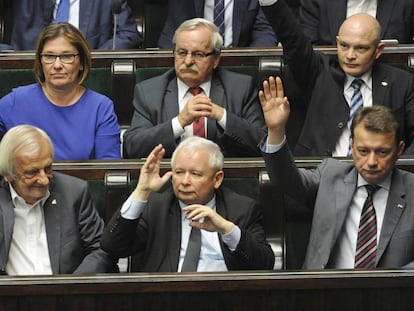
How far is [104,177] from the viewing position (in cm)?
169

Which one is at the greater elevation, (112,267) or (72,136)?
(72,136)

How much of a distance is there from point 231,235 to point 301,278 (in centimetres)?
19

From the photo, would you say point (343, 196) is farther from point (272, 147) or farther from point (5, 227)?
point (5, 227)

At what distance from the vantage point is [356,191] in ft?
5.34

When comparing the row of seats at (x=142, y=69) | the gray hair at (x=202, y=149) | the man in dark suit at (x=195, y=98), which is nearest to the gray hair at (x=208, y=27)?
the man in dark suit at (x=195, y=98)

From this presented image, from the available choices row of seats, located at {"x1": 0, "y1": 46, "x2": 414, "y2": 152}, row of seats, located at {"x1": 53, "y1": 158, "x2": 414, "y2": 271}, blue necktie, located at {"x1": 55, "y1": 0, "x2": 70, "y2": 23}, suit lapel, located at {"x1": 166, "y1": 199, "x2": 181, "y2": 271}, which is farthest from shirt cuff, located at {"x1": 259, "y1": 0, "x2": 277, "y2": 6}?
blue necktie, located at {"x1": 55, "y1": 0, "x2": 70, "y2": 23}

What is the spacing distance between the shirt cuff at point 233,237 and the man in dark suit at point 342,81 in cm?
38

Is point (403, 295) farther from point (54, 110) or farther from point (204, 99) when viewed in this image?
point (54, 110)

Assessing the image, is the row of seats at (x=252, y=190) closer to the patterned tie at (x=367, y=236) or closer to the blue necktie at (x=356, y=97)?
the patterned tie at (x=367, y=236)

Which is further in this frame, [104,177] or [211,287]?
[104,177]

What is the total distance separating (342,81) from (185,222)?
0.44 m

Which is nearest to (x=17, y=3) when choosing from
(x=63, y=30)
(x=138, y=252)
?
(x=63, y=30)

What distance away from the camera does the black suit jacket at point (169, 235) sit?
154 centimetres

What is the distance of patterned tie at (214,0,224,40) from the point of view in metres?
2.18
